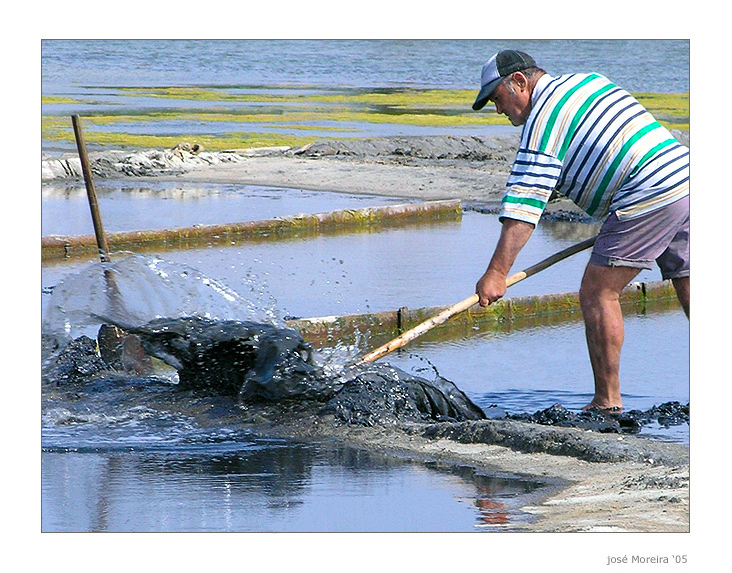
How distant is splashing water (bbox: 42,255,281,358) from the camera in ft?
19.7

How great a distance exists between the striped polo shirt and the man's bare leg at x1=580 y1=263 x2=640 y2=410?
0.31m

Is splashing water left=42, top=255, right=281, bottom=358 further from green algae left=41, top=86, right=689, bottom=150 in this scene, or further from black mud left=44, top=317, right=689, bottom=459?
green algae left=41, top=86, right=689, bottom=150

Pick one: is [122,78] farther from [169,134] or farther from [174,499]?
[174,499]

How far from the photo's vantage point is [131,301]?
6.12m

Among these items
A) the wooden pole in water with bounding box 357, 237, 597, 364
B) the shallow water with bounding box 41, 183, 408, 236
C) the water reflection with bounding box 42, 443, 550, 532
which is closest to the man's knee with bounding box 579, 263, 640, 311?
the wooden pole in water with bounding box 357, 237, 597, 364

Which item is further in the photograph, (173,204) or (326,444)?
(173,204)

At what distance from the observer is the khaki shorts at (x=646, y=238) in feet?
16.1

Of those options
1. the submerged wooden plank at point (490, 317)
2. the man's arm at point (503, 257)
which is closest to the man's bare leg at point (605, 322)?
the man's arm at point (503, 257)

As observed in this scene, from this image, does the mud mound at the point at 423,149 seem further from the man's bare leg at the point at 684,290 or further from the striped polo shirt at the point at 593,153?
the striped polo shirt at the point at 593,153

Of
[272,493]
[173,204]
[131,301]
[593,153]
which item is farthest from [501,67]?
[173,204]

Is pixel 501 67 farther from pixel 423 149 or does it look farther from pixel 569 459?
pixel 423 149

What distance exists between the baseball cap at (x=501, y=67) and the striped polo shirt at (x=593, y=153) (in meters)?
0.12

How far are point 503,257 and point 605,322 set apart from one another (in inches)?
25.5

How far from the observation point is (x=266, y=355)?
5523 millimetres
